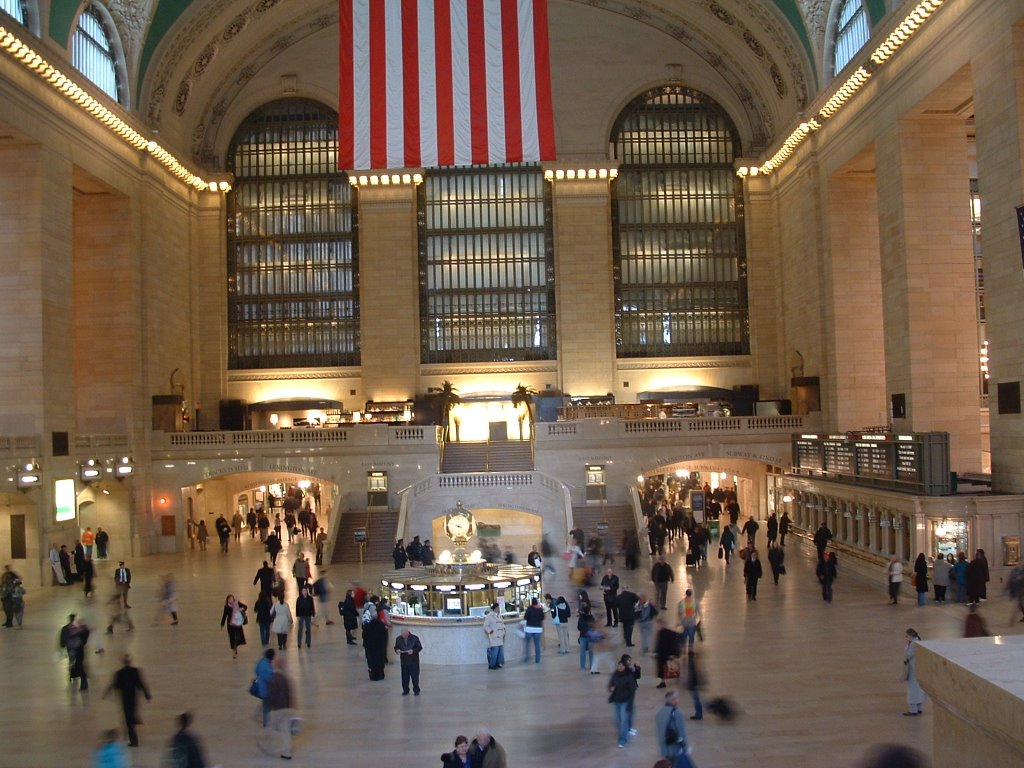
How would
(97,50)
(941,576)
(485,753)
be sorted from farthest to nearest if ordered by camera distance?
1. (97,50)
2. (941,576)
3. (485,753)

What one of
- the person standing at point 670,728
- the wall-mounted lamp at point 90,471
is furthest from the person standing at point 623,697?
the wall-mounted lamp at point 90,471

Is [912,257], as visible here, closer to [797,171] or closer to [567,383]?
[797,171]

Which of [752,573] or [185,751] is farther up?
[185,751]

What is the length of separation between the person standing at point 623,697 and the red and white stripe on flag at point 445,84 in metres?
12.9

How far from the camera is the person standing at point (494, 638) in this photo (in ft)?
45.4

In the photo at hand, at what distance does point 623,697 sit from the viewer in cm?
Answer: 1009

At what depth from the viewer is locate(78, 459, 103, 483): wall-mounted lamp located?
26.4 metres

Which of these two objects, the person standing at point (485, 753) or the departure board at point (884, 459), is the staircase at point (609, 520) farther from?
the person standing at point (485, 753)

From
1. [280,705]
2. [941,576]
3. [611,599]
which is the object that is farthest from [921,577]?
[280,705]

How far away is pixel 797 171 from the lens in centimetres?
3378

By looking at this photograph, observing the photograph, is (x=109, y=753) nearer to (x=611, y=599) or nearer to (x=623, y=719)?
(x=623, y=719)

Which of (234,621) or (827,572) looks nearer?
(234,621)

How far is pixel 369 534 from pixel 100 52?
16.4 m

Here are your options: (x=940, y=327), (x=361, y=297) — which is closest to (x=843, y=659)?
(x=940, y=327)
